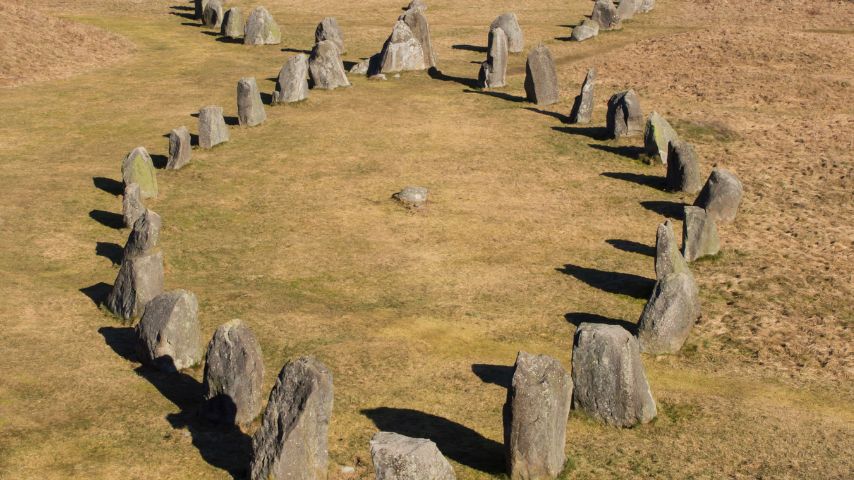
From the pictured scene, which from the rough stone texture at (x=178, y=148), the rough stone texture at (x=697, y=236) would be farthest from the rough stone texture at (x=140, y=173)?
the rough stone texture at (x=697, y=236)

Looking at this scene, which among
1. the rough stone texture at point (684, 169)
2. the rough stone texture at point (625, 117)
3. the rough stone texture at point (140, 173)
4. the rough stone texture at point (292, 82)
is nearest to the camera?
the rough stone texture at point (140, 173)

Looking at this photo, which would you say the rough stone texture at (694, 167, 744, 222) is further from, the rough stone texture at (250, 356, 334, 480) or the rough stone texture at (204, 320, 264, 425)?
the rough stone texture at (250, 356, 334, 480)

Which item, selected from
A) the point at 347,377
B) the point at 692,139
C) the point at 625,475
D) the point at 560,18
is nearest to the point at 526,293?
the point at 347,377

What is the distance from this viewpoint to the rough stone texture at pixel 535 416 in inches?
536

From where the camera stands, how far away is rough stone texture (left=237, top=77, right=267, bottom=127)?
3075 cm

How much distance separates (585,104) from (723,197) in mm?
8120

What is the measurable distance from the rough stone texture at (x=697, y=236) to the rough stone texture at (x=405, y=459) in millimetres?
10590

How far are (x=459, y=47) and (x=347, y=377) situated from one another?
26.5m

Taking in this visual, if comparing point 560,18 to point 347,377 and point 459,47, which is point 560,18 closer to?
point 459,47

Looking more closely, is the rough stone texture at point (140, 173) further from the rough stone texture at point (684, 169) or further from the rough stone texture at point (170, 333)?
the rough stone texture at point (684, 169)

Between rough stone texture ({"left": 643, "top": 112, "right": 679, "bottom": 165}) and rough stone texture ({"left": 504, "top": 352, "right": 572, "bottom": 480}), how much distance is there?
15.2 m

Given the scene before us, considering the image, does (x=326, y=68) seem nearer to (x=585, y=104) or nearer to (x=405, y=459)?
(x=585, y=104)

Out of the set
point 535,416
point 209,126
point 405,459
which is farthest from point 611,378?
point 209,126

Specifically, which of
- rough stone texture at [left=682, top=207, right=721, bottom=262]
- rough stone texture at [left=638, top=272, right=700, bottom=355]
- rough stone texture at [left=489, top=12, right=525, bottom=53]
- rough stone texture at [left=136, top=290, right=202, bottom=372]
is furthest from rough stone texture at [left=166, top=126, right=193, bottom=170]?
rough stone texture at [left=489, top=12, right=525, bottom=53]
